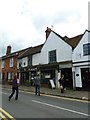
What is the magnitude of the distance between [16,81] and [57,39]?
44.2 feet

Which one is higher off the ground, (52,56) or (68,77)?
(52,56)

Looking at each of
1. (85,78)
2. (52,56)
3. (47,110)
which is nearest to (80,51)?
(85,78)

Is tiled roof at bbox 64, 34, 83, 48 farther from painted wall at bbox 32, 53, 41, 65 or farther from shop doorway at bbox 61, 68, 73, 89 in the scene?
painted wall at bbox 32, 53, 41, 65

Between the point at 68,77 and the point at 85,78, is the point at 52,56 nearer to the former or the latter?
the point at 68,77

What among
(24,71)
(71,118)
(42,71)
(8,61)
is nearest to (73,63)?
(42,71)

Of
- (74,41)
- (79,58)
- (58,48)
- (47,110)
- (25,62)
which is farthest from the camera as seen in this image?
(25,62)

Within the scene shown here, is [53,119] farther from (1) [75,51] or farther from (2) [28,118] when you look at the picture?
(1) [75,51]

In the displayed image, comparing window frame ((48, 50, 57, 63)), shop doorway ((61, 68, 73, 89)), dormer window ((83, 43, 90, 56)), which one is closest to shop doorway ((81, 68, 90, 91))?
dormer window ((83, 43, 90, 56))

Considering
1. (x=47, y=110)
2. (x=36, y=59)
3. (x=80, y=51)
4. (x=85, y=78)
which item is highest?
(x=80, y=51)

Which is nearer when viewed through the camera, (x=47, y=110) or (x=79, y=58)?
(x=47, y=110)

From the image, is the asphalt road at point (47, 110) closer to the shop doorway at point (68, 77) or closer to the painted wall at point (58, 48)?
the shop doorway at point (68, 77)

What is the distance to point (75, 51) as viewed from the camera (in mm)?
24094

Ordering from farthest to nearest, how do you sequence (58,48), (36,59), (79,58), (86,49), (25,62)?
(25,62) < (36,59) < (58,48) < (79,58) < (86,49)

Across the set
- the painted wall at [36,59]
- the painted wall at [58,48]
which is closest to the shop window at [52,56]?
the painted wall at [58,48]
